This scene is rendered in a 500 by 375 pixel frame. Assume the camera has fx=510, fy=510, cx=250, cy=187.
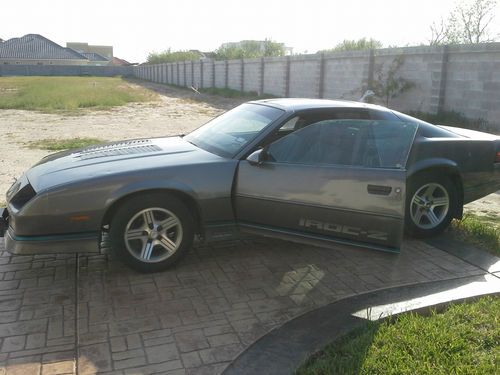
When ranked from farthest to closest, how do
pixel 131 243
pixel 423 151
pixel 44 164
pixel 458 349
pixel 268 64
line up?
pixel 268 64
pixel 423 151
pixel 44 164
pixel 131 243
pixel 458 349

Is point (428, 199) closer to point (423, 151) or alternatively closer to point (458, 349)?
point (423, 151)

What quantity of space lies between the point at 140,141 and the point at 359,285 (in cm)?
270

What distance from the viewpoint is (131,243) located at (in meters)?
4.35

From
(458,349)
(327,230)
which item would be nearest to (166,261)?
(327,230)

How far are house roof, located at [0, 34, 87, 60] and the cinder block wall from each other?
68.6 m

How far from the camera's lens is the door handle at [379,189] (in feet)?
13.5

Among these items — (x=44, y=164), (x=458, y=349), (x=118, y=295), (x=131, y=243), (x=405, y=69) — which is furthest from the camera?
(x=405, y=69)

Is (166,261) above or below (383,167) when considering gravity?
below

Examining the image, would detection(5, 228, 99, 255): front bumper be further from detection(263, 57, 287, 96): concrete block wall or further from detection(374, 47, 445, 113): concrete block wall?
detection(263, 57, 287, 96): concrete block wall

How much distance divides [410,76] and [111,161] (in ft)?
49.2

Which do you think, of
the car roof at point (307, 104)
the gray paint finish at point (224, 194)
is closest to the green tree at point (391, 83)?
the car roof at point (307, 104)

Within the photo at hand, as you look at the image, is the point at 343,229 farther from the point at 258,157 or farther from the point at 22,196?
the point at 22,196

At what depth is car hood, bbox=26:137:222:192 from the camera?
423cm

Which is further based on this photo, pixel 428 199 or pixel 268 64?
pixel 268 64
